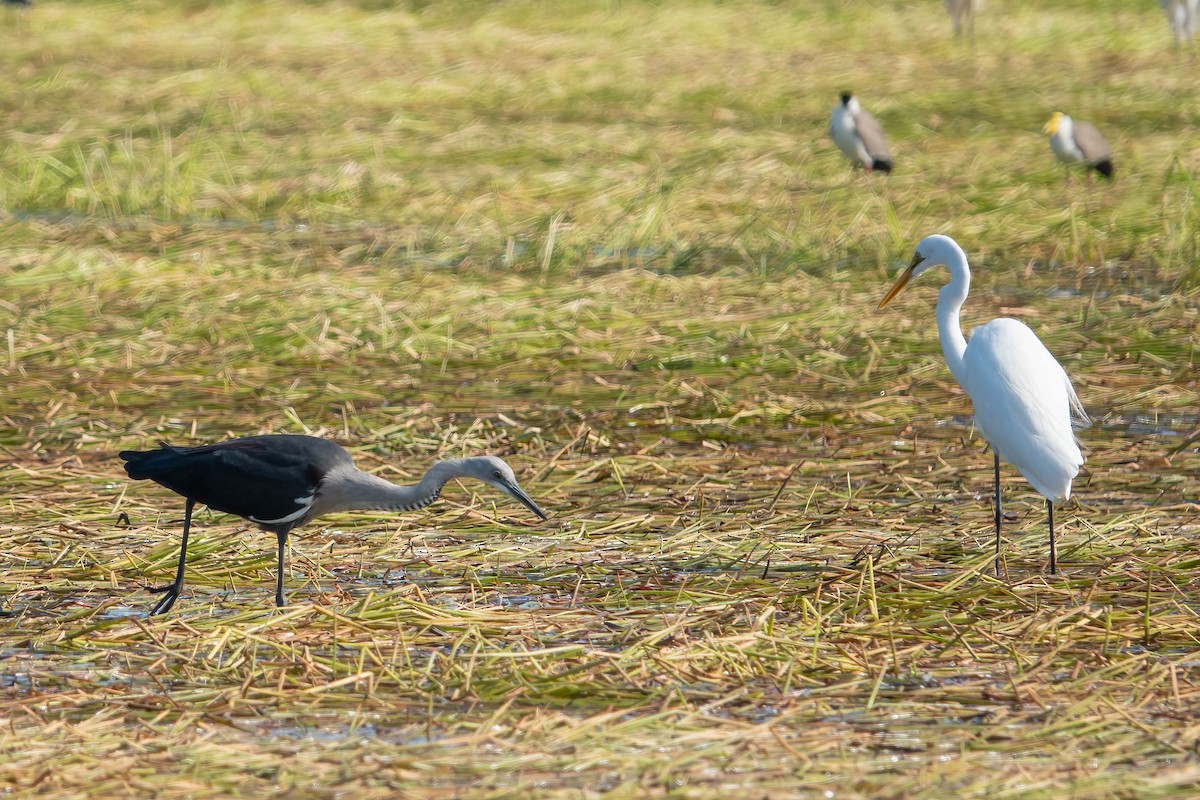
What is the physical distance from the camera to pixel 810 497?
7.20m

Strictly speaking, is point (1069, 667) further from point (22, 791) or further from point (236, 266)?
point (236, 266)

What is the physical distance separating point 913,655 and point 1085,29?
2209 centimetres

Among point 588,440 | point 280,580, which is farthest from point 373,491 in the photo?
point 588,440

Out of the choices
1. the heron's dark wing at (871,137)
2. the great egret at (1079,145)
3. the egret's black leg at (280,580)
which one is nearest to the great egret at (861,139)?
the heron's dark wing at (871,137)

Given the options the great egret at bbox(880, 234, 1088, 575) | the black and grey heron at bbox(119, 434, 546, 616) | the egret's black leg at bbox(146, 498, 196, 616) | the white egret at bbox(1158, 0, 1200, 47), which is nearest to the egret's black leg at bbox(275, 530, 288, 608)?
the black and grey heron at bbox(119, 434, 546, 616)

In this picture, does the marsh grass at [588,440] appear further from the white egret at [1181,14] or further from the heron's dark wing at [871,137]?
the white egret at [1181,14]

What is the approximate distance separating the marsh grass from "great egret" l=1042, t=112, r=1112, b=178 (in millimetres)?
259

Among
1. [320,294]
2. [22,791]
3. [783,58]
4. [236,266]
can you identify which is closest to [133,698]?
[22,791]

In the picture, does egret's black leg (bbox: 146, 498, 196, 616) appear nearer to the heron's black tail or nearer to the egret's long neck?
the heron's black tail

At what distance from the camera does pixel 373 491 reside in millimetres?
6082

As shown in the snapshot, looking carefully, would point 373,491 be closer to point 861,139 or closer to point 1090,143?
point 861,139

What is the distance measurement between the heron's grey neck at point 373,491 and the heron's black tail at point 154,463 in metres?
0.52

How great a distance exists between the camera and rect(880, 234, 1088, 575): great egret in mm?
6223

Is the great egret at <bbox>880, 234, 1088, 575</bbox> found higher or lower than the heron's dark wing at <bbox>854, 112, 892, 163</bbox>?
higher
